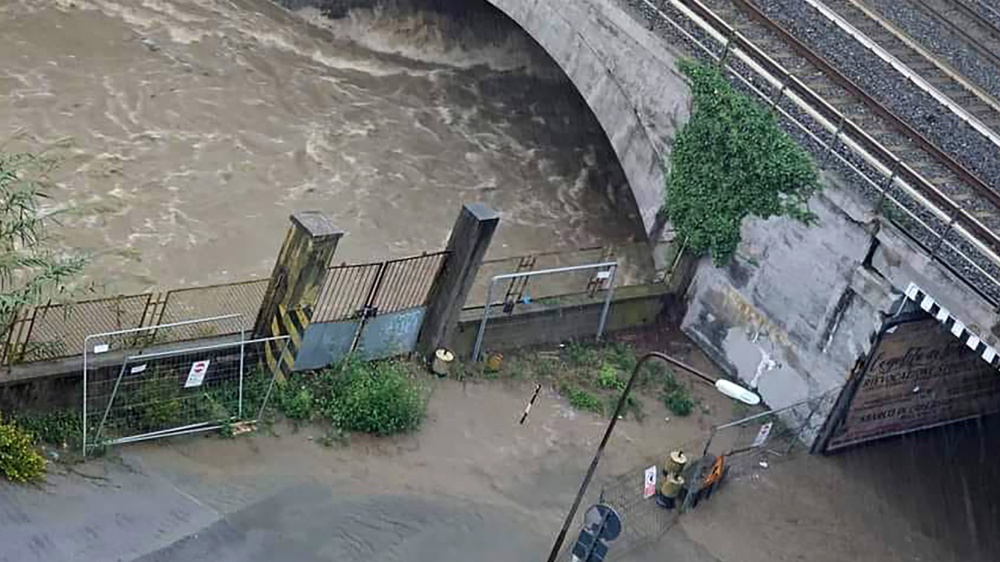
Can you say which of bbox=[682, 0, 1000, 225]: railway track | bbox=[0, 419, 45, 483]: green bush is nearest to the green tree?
bbox=[0, 419, 45, 483]: green bush

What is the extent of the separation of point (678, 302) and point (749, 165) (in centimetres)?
295

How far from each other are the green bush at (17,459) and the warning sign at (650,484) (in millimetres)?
8302

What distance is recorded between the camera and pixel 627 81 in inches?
1018

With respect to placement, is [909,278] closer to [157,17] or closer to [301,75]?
[301,75]

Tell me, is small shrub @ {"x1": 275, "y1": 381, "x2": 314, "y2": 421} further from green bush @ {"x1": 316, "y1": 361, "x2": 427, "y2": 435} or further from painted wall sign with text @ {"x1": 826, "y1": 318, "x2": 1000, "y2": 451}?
painted wall sign with text @ {"x1": 826, "y1": 318, "x2": 1000, "y2": 451}

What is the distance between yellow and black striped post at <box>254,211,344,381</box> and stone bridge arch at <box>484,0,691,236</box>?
24.8ft

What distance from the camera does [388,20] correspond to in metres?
34.2

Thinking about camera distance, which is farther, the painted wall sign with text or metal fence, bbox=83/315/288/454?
the painted wall sign with text

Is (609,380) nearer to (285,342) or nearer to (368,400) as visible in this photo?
(368,400)

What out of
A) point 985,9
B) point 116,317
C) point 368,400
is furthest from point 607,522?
point 985,9

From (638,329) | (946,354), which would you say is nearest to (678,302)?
(638,329)

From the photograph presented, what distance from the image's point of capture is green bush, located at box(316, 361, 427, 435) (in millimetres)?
20562

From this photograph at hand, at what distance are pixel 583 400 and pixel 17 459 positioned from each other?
888cm

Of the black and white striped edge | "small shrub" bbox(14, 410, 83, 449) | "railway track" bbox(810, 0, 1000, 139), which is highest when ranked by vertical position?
"railway track" bbox(810, 0, 1000, 139)
